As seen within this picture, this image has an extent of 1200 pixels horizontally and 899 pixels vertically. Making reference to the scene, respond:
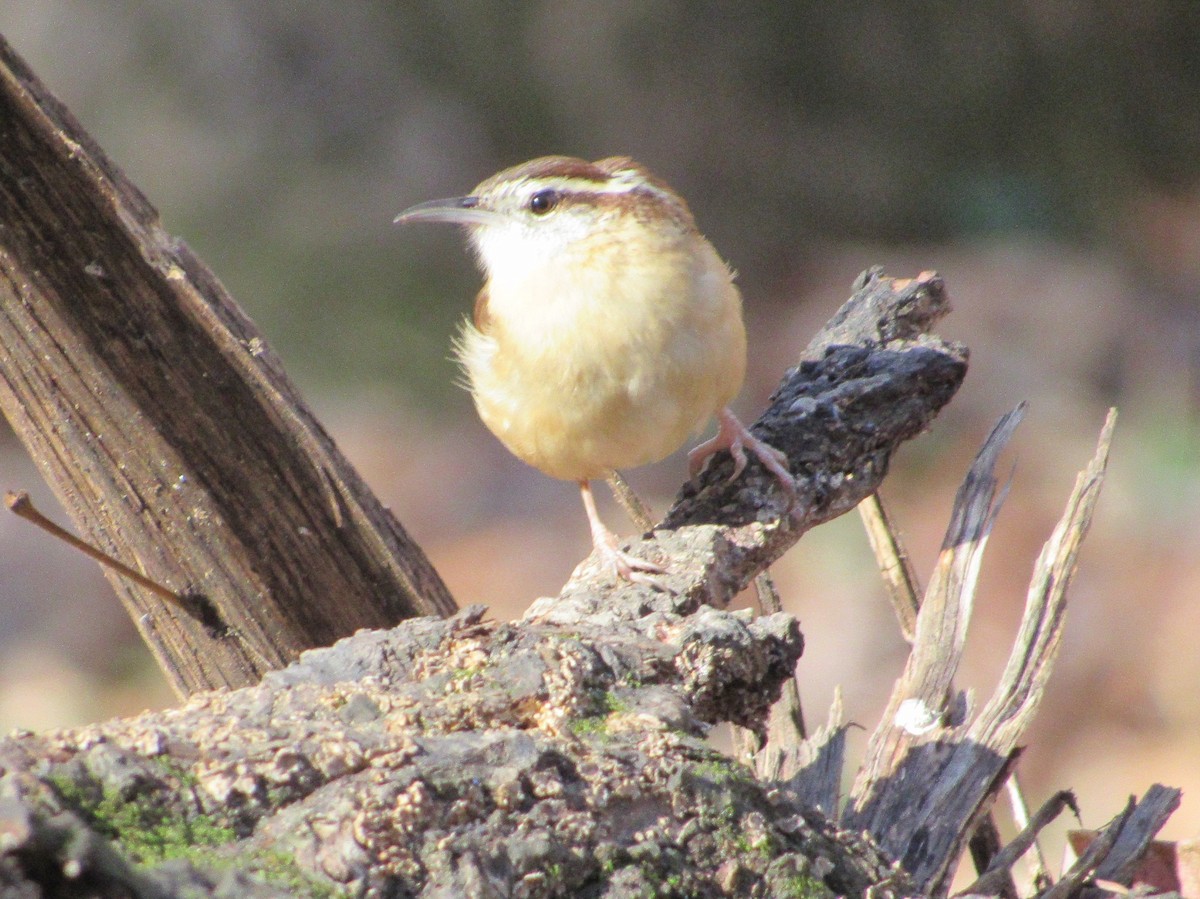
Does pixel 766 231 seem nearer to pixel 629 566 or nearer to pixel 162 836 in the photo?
pixel 629 566

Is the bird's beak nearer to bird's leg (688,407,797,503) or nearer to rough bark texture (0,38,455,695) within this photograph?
bird's leg (688,407,797,503)

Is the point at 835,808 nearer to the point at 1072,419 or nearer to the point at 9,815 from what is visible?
the point at 9,815

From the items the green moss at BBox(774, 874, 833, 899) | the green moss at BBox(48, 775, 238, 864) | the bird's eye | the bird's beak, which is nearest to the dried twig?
the green moss at BBox(774, 874, 833, 899)

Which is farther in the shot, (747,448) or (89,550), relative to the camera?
(747,448)

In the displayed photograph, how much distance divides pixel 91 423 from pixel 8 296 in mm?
256

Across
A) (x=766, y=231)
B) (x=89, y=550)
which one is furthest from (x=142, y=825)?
(x=766, y=231)

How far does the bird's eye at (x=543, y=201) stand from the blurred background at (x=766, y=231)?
2872 millimetres

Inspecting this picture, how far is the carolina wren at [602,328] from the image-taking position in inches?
123

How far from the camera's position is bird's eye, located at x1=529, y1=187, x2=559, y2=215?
351cm

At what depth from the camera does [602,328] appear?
3.14 metres

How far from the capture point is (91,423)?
7.91 ft

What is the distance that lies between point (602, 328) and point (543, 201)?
544mm

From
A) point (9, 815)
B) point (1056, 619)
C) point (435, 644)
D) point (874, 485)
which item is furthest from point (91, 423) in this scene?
point (1056, 619)

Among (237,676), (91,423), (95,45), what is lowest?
(237,676)
